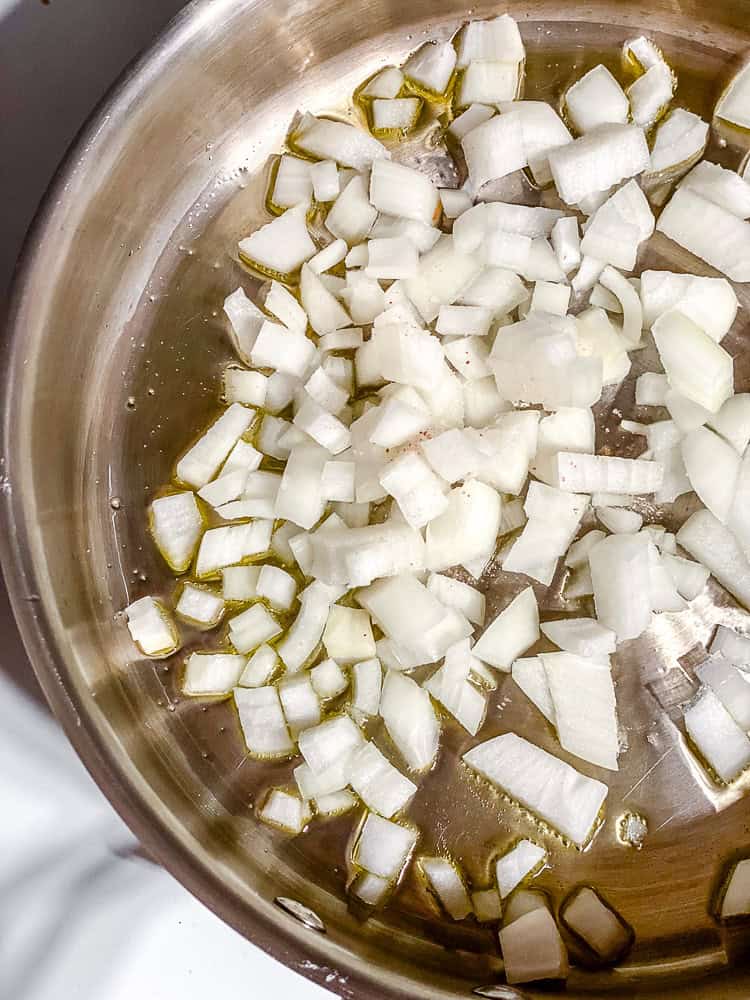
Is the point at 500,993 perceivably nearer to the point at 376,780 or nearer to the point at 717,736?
the point at 376,780

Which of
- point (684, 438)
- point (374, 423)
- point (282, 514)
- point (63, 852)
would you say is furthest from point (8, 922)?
point (684, 438)

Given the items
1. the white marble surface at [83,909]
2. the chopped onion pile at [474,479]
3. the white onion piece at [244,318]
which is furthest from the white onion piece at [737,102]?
the white marble surface at [83,909]

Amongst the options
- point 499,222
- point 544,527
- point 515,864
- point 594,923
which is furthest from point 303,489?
point 594,923

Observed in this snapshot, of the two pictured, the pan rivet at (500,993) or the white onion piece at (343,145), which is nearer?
the pan rivet at (500,993)

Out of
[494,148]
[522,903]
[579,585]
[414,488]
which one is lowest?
[522,903]

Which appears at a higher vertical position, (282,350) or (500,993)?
(282,350)

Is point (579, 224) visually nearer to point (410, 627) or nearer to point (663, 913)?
point (410, 627)

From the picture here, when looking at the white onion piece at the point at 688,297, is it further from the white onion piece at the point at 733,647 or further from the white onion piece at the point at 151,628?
the white onion piece at the point at 151,628
